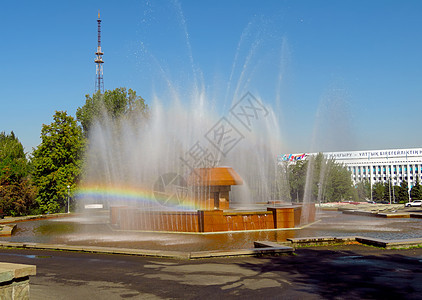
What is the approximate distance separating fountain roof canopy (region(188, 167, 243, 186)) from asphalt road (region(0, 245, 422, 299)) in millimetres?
11700

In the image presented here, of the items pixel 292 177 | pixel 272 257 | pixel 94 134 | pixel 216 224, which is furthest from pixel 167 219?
pixel 292 177

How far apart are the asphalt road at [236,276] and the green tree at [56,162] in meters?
31.6

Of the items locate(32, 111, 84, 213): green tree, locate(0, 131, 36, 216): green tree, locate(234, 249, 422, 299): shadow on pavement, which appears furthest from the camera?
locate(32, 111, 84, 213): green tree

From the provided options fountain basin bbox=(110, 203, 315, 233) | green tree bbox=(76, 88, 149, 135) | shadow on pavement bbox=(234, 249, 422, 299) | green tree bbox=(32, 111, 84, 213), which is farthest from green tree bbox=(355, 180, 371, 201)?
shadow on pavement bbox=(234, 249, 422, 299)

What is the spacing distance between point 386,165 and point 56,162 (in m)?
112

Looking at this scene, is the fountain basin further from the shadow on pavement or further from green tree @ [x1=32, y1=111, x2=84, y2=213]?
green tree @ [x1=32, y1=111, x2=84, y2=213]

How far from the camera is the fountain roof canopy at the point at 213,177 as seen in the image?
22.6 meters

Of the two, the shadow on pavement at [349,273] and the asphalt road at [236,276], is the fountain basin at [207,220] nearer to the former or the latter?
the shadow on pavement at [349,273]

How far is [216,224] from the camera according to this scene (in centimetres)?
1678

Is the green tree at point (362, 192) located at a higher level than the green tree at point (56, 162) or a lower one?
lower

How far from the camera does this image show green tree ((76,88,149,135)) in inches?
2013

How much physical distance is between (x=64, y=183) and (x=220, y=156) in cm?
2065

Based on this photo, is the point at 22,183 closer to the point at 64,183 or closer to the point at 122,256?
the point at 64,183

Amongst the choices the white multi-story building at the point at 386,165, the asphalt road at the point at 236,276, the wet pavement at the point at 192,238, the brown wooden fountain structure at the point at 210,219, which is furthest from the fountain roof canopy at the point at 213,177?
the white multi-story building at the point at 386,165
